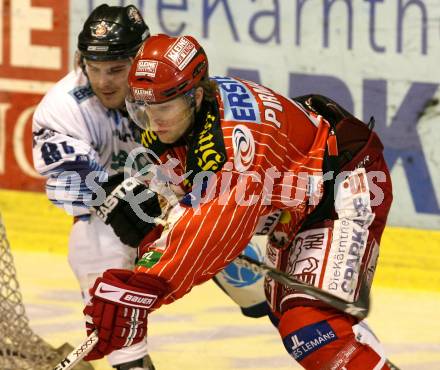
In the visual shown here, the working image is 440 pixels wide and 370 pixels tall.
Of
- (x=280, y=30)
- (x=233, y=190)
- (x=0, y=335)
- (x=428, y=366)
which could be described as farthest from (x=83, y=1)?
(x=233, y=190)

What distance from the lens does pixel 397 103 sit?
6.12 m

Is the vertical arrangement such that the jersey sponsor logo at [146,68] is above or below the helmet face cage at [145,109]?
above

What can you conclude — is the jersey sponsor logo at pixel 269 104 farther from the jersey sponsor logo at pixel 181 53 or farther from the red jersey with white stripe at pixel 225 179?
the jersey sponsor logo at pixel 181 53

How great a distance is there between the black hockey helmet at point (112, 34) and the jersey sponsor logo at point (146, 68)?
759 mm

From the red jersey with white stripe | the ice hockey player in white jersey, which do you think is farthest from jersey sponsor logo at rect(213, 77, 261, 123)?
the ice hockey player in white jersey

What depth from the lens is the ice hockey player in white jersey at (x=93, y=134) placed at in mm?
4766

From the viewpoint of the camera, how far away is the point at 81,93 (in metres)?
4.98

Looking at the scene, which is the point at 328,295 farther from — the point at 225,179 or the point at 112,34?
the point at 112,34

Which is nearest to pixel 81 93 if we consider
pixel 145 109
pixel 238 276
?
pixel 238 276

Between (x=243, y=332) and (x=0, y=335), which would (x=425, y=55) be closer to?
(x=243, y=332)

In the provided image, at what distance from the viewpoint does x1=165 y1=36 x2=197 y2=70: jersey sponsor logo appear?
3.94 meters

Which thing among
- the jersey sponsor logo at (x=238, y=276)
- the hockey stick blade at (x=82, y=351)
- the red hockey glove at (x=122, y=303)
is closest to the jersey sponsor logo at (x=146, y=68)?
the red hockey glove at (x=122, y=303)

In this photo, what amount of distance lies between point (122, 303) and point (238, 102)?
2.18 feet

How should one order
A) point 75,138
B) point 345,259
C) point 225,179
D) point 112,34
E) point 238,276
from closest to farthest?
point 225,179 < point 345,259 < point 112,34 < point 75,138 < point 238,276
